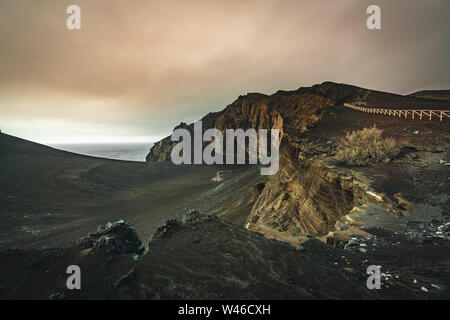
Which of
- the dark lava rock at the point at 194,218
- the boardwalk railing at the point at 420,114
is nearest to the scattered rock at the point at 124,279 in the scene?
the dark lava rock at the point at 194,218

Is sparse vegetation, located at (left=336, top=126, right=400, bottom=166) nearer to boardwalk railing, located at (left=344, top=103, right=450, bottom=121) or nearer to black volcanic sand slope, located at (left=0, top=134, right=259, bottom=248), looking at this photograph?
boardwalk railing, located at (left=344, top=103, right=450, bottom=121)

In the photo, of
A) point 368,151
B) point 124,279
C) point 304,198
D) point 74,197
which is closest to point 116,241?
point 124,279

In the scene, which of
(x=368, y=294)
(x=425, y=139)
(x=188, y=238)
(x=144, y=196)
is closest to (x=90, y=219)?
(x=144, y=196)

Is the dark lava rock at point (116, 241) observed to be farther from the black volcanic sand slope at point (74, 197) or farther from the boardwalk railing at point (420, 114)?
the boardwalk railing at point (420, 114)

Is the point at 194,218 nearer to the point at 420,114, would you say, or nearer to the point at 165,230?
the point at 165,230

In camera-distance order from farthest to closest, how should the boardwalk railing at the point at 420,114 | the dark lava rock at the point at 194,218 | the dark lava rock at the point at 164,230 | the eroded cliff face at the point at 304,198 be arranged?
the boardwalk railing at the point at 420,114, the eroded cliff face at the point at 304,198, the dark lava rock at the point at 194,218, the dark lava rock at the point at 164,230

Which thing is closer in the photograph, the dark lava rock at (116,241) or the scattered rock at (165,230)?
the dark lava rock at (116,241)
